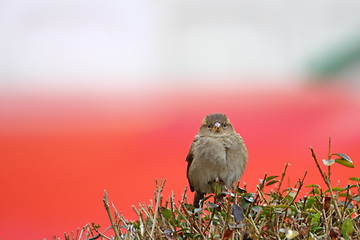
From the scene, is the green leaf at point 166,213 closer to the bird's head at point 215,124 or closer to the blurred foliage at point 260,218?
the blurred foliage at point 260,218

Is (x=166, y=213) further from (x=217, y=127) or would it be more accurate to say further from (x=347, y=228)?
(x=217, y=127)

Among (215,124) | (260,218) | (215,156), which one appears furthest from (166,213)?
(215,124)

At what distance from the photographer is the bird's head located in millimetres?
2777

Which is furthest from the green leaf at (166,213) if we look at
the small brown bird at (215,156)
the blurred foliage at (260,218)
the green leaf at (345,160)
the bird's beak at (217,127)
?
the bird's beak at (217,127)

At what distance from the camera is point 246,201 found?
1407 mm

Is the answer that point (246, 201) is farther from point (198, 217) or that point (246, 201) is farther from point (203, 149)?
point (203, 149)

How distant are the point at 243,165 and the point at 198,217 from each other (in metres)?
1.43

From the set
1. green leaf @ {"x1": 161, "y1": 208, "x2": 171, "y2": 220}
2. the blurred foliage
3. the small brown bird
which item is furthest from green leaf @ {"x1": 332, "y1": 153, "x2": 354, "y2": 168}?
the small brown bird

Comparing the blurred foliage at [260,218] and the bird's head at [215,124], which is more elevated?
the bird's head at [215,124]

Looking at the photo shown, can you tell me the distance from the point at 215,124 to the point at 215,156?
0.19 m

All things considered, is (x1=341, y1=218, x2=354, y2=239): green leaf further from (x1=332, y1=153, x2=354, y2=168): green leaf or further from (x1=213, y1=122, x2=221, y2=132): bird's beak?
(x1=213, y1=122, x2=221, y2=132): bird's beak

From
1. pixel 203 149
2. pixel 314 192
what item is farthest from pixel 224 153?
pixel 314 192

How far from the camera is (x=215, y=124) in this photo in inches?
109

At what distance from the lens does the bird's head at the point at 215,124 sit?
9.11 ft
